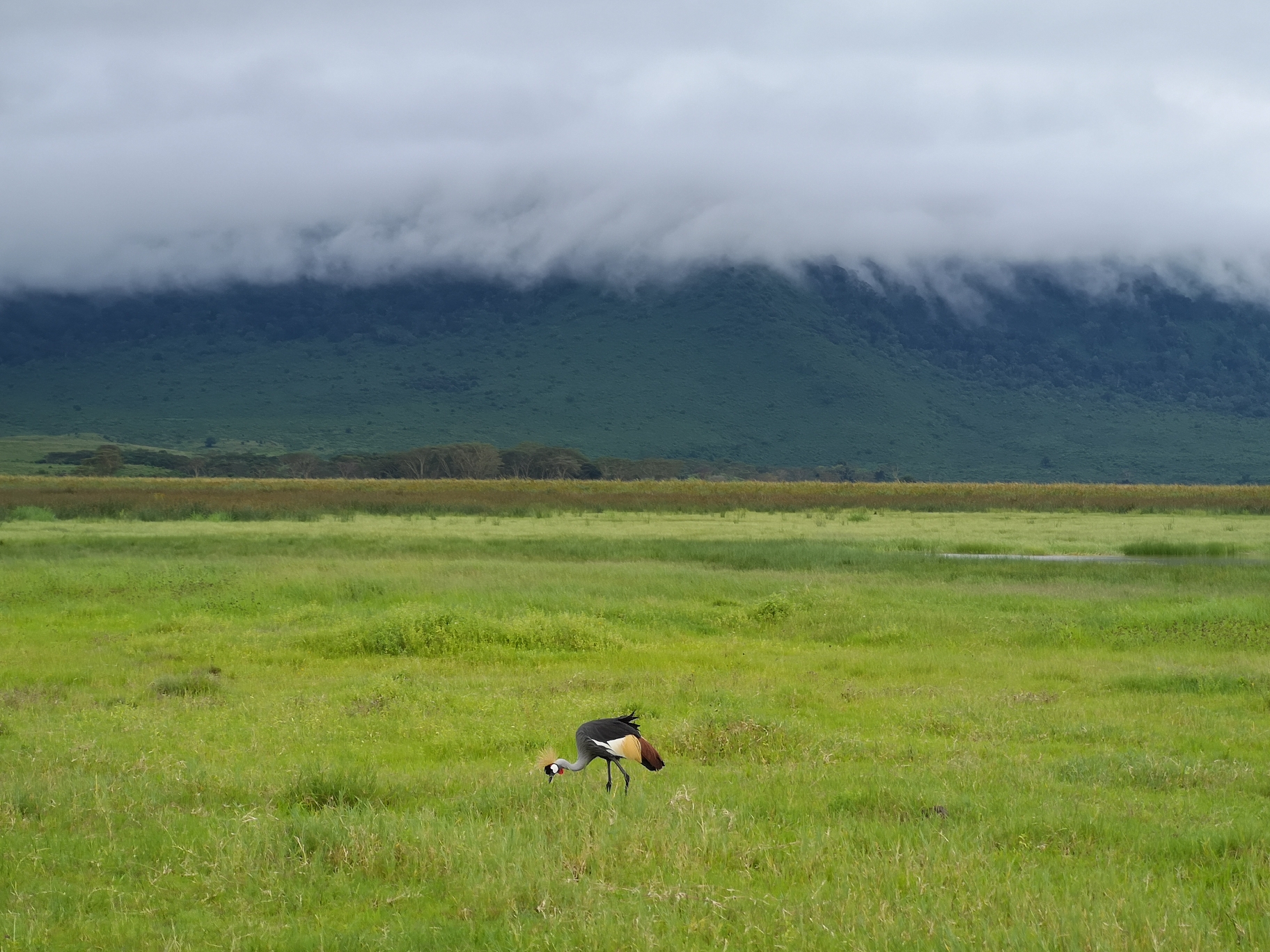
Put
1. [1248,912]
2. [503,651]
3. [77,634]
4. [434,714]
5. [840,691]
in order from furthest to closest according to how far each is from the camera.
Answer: [77,634]
[503,651]
[840,691]
[434,714]
[1248,912]

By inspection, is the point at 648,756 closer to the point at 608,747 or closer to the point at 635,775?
the point at 608,747

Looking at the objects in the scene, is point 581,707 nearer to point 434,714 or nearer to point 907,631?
point 434,714

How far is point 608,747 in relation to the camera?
326 inches

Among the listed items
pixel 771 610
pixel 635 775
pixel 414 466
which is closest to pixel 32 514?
pixel 771 610

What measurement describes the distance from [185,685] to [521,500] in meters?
66.3

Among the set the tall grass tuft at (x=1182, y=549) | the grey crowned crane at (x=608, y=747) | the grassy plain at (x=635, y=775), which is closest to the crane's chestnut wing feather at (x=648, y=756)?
the grey crowned crane at (x=608, y=747)

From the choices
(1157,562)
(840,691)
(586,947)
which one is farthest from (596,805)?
(1157,562)

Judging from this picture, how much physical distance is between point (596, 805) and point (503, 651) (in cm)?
1248

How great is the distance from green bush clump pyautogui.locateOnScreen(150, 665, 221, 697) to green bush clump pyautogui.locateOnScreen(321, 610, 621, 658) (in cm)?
401

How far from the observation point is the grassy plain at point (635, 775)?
282 inches

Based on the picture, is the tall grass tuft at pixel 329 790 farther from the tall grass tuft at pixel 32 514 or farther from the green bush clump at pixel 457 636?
the tall grass tuft at pixel 32 514

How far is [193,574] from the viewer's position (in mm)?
32125

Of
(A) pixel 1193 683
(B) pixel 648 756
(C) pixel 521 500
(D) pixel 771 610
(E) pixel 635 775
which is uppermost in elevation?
(B) pixel 648 756

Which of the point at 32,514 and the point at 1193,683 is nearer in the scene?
the point at 1193,683
